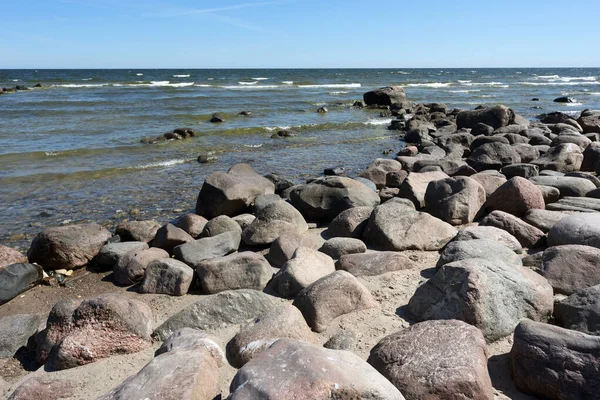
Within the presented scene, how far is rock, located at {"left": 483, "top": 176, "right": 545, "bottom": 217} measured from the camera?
6.29 meters

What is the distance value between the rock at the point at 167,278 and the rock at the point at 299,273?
879 mm

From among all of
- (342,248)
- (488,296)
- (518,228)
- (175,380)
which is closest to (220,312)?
(175,380)

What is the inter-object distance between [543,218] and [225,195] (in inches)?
165

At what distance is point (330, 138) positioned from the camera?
1583 centimetres

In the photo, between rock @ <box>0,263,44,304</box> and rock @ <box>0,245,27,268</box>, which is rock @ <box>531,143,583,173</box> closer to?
rock @ <box>0,263,44,304</box>

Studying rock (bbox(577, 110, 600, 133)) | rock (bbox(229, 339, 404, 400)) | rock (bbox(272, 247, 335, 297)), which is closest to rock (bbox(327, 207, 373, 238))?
rock (bbox(272, 247, 335, 297))

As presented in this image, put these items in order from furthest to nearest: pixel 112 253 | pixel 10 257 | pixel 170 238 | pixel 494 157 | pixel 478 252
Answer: pixel 494 157
pixel 170 238
pixel 112 253
pixel 10 257
pixel 478 252

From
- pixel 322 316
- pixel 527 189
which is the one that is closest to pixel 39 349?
pixel 322 316

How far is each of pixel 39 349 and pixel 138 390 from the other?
1631 millimetres

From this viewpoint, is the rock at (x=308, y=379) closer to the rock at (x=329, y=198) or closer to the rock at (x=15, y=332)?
the rock at (x=15, y=332)

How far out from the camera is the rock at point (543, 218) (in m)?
5.77

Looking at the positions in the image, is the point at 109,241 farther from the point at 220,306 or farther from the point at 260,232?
the point at 220,306

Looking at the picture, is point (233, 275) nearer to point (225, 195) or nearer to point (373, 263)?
point (373, 263)

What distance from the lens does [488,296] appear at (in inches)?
143
